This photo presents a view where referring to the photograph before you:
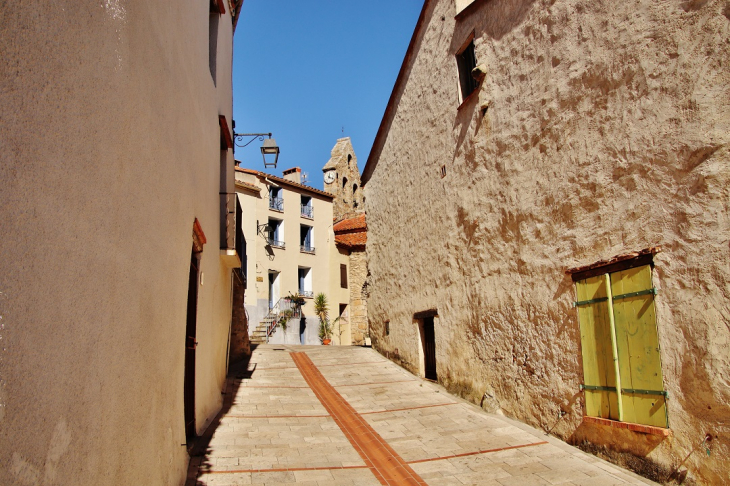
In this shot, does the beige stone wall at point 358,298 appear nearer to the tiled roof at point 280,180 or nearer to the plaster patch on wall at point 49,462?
the tiled roof at point 280,180

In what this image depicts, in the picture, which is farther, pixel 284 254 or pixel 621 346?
pixel 284 254

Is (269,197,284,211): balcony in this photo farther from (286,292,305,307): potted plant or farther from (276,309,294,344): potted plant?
(276,309,294,344): potted plant

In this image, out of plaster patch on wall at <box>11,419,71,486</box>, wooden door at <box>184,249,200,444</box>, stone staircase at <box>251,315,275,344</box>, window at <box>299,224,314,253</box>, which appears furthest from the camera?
window at <box>299,224,314,253</box>

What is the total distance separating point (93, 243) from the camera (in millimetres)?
2867

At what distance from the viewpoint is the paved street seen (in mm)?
5906

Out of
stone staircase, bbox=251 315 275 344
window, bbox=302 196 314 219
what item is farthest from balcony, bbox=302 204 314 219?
stone staircase, bbox=251 315 275 344

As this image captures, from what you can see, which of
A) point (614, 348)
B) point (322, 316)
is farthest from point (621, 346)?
point (322, 316)

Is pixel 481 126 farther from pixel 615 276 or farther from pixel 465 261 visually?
pixel 615 276

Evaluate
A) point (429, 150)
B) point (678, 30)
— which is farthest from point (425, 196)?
point (678, 30)

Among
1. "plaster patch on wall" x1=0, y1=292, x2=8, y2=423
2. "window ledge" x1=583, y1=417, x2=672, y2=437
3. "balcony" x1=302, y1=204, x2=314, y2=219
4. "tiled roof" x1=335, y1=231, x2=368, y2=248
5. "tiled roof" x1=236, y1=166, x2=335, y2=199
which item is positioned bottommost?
"window ledge" x1=583, y1=417, x2=672, y2=437

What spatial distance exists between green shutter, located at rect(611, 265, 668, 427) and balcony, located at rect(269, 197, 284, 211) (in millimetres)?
23767

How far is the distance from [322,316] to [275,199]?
6469 mm

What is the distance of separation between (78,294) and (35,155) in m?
0.74

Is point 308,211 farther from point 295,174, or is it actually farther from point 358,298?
point 358,298
